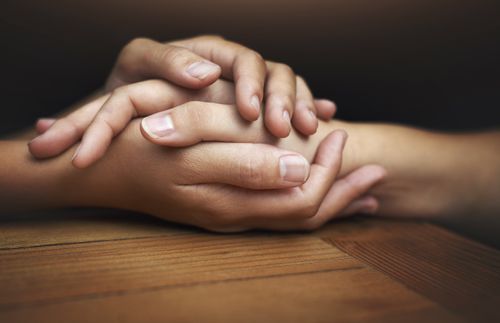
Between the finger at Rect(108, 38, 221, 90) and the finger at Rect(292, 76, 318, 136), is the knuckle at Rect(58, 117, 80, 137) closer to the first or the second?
the finger at Rect(108, 38, 221, 90)

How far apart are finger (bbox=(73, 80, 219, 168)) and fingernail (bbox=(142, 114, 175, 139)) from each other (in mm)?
60

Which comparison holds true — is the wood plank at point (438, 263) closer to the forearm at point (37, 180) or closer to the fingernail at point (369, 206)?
the fingernail at point (369, 206)

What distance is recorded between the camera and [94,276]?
40cm

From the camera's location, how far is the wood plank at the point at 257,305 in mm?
333

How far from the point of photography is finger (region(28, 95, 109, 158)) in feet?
1.82

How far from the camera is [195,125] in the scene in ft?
1.69

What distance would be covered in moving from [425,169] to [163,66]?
431 mm

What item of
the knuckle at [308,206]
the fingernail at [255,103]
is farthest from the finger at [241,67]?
the knuckle at [308,206]

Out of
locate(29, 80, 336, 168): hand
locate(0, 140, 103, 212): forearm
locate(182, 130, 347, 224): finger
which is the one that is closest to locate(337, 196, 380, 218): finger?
locate(182, 130, 347, 224): finger

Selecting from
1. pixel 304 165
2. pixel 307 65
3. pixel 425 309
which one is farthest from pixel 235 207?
pixel 307 65

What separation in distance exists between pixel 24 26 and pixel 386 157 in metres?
0.87

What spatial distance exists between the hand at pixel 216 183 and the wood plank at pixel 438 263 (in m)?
0.07

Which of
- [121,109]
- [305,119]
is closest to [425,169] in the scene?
[305,119]

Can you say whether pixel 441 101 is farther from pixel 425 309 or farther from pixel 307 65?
pixel 425 309
